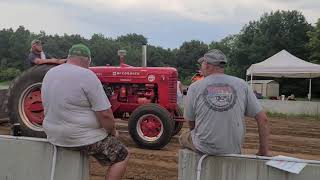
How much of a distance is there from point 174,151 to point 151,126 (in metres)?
0.56

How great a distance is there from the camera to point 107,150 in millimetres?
4355

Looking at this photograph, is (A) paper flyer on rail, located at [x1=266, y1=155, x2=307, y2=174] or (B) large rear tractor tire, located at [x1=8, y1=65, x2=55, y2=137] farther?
(B) large rear tractor tire, located at [x1=8, y1=65, x2=55, y2=137]

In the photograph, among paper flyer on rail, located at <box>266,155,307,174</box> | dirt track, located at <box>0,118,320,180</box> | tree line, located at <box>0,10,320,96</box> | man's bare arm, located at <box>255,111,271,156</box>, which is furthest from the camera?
tree line, located at <box>0,10,320,96</box>

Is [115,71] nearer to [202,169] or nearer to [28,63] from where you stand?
[28,63]

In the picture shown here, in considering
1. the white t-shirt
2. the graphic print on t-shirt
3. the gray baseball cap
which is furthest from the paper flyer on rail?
the white t-shirt

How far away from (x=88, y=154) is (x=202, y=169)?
0.96m

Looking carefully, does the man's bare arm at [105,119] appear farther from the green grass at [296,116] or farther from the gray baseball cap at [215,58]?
the green grass at [296,116]

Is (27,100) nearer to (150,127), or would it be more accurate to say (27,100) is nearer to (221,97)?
(150,127)

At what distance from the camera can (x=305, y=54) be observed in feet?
209

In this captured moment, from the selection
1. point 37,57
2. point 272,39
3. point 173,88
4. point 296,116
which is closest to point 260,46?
point 272,39

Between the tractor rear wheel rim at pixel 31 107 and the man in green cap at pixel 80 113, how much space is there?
13.5 ft

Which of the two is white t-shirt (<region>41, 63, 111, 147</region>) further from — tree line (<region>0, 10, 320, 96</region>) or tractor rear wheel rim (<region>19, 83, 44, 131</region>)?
tree line (<region>0, 10, 320, 96</region>)

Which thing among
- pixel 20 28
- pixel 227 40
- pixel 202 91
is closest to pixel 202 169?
pixel 202 91

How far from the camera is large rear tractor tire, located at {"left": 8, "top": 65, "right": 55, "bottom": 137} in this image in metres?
8.34
